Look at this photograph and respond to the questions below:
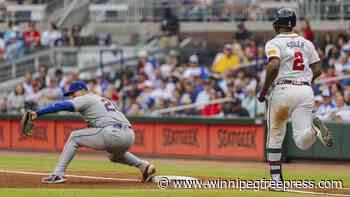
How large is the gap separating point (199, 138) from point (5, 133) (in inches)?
213

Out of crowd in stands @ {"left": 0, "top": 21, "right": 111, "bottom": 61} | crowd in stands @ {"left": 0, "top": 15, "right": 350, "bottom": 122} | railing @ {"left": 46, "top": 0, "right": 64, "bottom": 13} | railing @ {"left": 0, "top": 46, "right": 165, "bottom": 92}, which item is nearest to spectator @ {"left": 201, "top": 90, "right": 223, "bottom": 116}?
crowd in stands @ {"left": 0, "top": 15, "right": 350, "bottom": 122}

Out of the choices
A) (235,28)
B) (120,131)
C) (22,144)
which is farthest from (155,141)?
(120,131)

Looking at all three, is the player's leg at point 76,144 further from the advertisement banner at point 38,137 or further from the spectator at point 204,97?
the advertisement banner at point 38,137

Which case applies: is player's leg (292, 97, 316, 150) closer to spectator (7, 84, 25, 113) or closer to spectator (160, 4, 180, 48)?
spectator (7, 84, 25, 113)

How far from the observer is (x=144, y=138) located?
2364 cm

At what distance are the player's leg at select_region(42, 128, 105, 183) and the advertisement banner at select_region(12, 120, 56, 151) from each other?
11.2 meters

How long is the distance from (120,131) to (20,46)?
17354mm

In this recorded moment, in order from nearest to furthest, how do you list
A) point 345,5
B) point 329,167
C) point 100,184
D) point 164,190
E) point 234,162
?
point 164,190, point 100,184, point 329,167, point 234,162, point 345,5

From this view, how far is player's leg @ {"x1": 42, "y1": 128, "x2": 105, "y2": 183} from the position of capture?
44.1 feet

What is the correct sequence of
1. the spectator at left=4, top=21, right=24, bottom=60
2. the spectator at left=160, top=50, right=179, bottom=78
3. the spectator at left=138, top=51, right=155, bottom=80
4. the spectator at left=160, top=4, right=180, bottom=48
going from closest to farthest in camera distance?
the spectator at left=160, top=50, right=179, bottom=78
the spectator at left=138, top=51, right=155, bottom=80
the spectator at left=160, top=4, right=180, bottom=48
the spectator at left=4, top=21, right=24, bottom=60

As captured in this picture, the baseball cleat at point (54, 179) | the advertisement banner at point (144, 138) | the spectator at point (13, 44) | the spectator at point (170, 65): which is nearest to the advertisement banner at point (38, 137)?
the advertisement banner at point (144, 138)

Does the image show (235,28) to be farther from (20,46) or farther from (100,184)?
(100,184)

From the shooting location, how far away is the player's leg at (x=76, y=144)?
44.1 feet

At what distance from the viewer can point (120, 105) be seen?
82.6 feet
